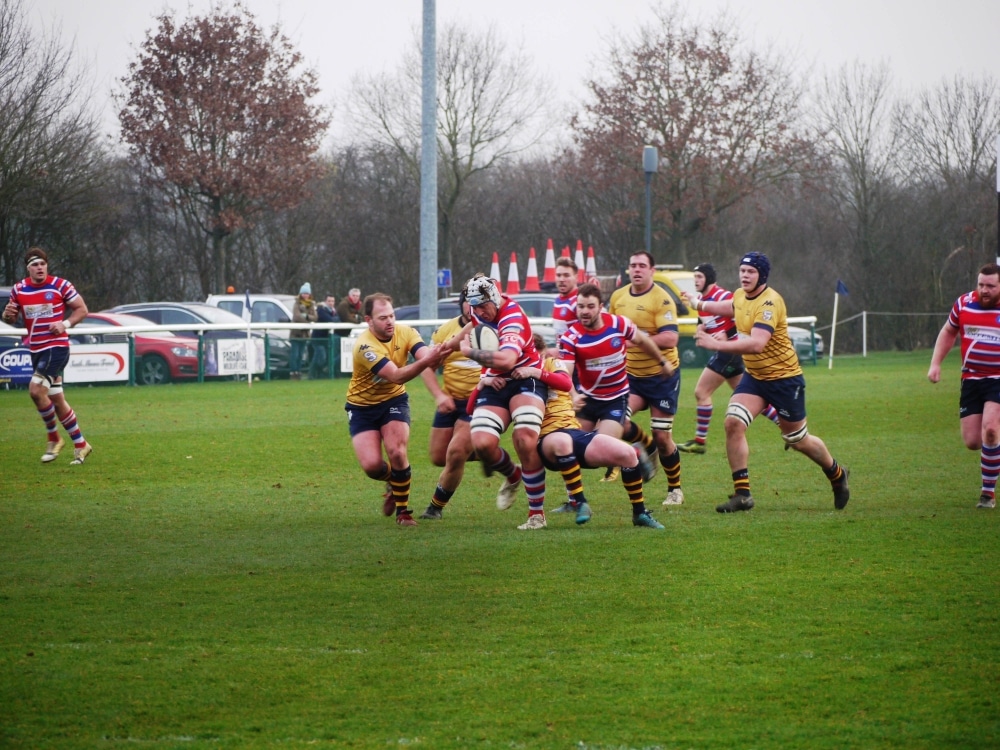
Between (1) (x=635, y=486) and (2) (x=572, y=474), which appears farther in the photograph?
(2) (x=572, y=474)

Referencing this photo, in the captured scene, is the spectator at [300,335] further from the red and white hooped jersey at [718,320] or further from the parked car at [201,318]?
the red and white hooped jersey at [718,320]

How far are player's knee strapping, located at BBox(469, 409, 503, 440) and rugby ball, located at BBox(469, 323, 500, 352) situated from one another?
467mm

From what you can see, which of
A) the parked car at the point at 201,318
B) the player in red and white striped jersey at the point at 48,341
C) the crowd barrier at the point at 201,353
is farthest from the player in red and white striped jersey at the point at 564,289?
the parked car at the point at 201,318

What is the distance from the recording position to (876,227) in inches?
1769

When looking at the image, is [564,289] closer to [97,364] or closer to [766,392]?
[766,392]

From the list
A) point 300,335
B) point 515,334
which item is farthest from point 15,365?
point 515,334

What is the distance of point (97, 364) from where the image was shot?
2470cm

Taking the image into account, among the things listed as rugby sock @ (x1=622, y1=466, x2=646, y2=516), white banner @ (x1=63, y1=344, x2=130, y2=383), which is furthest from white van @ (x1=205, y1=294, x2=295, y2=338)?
rugby sock @ (x1=622, y1=466, x2=646, y2=516)

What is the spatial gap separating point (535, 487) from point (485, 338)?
1148 millimetres

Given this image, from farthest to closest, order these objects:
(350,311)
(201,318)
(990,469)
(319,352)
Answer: (350,311) → (319,352) → (201,318) → (990,469)

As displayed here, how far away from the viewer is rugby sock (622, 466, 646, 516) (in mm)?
9073

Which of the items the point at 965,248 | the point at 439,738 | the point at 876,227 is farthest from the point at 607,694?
the point at 876,227

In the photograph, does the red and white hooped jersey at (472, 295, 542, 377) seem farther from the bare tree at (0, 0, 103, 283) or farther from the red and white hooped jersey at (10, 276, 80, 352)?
the bare tree at (0, 0, 103, 283)

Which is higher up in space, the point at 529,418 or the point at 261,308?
the point at 261,308
